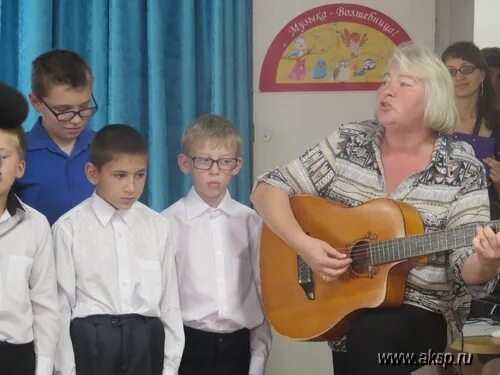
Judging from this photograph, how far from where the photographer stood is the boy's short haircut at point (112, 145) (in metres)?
1.91

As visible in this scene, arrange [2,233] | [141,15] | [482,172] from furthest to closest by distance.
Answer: [141,15], [482,172], [2,233]

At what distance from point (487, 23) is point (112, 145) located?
1.56 meters

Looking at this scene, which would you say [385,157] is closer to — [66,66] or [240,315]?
[240,315]

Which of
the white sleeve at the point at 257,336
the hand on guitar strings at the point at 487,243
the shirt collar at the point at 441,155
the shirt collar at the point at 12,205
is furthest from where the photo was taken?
the white sleeve at the point at 257,336

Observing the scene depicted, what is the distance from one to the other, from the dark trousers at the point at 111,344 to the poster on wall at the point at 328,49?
1.37 metres

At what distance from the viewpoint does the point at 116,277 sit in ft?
6.10

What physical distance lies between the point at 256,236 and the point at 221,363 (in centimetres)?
39

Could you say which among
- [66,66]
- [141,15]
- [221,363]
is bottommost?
[221,363]

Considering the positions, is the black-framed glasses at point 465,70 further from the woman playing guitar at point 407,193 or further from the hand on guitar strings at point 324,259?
the hand on guitar strings at point 324,259

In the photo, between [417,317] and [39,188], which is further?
[39,188]

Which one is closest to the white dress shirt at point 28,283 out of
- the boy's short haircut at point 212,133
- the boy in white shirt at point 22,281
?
the boy in white shirt at point 22,281

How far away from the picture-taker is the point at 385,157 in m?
1.99

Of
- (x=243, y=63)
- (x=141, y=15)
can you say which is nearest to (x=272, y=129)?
(x=243, y=63)

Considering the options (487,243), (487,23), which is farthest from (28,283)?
(487,23)
